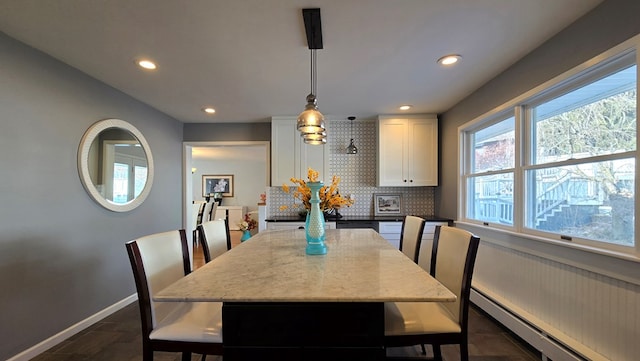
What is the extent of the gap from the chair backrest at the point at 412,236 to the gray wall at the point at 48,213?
289cm

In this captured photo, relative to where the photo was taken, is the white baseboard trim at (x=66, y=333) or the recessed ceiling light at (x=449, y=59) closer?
the white baseboard trim at (x=66, y=333)

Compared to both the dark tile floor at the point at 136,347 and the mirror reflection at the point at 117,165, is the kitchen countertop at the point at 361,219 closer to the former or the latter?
the dark tile floor at the point at 136,347

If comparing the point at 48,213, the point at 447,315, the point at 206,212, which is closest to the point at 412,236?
the point at 447,315

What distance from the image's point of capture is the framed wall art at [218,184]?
888 centimetres

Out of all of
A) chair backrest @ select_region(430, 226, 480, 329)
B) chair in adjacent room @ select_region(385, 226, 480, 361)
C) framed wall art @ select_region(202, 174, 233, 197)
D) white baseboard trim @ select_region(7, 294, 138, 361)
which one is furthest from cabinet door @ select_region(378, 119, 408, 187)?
framed wall art @ select_region(202, 174, 233, 197)

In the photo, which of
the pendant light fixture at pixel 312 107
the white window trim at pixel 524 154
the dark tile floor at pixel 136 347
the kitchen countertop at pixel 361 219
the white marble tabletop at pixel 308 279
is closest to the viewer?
the white marble tabletop at pixel 308 279

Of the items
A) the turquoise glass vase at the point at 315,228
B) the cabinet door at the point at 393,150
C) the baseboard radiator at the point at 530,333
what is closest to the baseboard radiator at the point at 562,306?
the baseboard radiator at the point at 530,333

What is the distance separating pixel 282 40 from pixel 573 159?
7.06 ft

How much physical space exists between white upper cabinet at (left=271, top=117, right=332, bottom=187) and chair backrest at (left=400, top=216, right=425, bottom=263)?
1768 mm

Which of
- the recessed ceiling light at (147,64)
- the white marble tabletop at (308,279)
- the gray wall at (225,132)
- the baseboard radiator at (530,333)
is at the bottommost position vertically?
the baseboard radiator at (530,333)

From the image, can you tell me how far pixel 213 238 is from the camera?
6.82 feet

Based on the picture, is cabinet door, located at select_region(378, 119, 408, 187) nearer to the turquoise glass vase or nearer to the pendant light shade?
the pendant light shade

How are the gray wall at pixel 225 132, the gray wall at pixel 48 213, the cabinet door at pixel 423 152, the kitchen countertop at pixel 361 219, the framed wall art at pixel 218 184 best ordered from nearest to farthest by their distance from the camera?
the gray wall at pixel 48 213
the kitchen countertop at pixel 361 219
the cabinet door at pixel 423 152
the gray wall at pixel 225 132
the framed wall art at pixel 218 184

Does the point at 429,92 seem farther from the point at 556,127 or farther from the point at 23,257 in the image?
the point at 23,257
